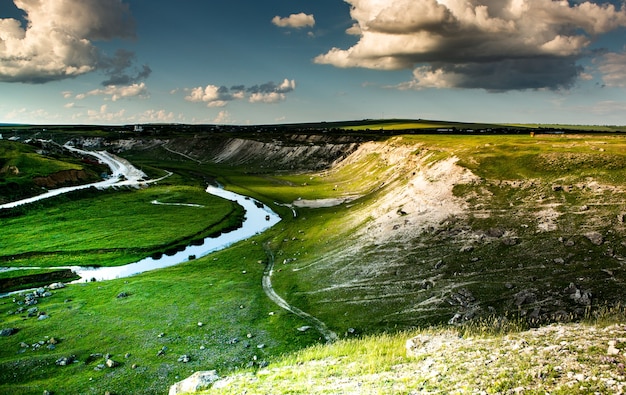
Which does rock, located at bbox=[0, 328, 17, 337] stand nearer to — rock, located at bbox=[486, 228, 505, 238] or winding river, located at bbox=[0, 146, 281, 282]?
winding river, located at bbox=[0, 146, 281, 282]

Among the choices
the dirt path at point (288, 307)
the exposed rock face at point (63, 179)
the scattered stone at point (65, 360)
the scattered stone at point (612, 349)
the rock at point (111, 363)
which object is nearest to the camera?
the scattered stone at point (612, 349)

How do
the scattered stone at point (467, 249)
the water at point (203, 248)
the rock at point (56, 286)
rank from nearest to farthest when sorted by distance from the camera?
the scattered stone at point (467, 249) → the rock at point (56, 286) → the water at point (203, 248)

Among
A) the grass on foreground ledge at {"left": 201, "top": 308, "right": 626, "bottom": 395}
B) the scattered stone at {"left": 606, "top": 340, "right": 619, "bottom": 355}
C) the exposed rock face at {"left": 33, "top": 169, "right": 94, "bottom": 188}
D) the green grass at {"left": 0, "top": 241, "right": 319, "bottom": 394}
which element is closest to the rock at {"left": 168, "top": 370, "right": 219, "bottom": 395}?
the grass on foreground ledge at {"left": 201, "top": 308, "right": 626, "bottom": 395}

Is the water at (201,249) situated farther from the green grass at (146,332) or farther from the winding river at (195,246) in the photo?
the green grass at (146,332)

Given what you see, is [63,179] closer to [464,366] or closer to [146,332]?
[146,332]

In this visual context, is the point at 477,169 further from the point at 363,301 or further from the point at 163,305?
the point at 163,305

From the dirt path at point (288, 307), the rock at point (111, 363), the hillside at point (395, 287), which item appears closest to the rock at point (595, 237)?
the hillside at point (395, 287)

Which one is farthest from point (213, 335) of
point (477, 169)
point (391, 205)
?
point (477, 169)
